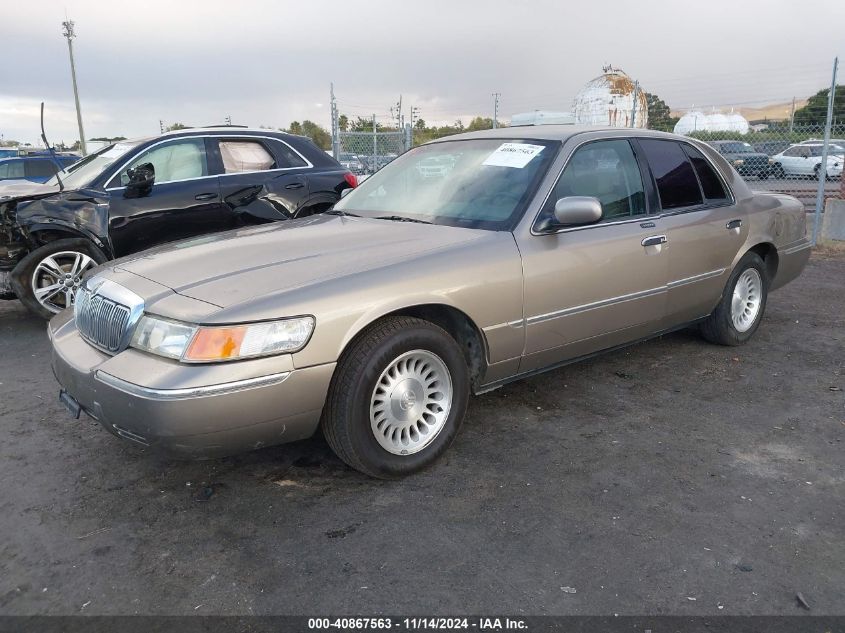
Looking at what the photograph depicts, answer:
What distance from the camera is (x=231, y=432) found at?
8.80ft

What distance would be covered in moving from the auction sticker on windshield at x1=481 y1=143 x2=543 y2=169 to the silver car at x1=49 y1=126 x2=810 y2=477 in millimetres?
12

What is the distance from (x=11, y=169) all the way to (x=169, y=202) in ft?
35.2

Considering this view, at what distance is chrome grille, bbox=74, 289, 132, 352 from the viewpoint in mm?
2924

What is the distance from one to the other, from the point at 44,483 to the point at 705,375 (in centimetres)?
397

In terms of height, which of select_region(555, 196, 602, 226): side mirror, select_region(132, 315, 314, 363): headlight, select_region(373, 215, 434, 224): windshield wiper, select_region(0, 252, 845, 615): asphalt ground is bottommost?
select_region(0, 252, 845, 615): asphalt ground

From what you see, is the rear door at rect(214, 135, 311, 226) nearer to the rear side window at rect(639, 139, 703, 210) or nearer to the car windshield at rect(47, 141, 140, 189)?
the car windshield at rect(47, 141, 140, 189)

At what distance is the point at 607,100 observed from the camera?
74.1 feet

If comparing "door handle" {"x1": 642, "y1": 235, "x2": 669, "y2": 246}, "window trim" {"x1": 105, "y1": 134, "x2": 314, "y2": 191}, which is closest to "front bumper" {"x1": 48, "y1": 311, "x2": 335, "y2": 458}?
"door handle" {"x1": 642, "y1": 235, "x2": 669, "y2": 246}

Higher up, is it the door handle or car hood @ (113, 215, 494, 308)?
car hood @ (113, 215, 494, 308)

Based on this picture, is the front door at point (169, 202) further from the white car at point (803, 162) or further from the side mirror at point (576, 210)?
the white car at point (803, 162)

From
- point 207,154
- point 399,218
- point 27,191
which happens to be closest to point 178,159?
point 207,154

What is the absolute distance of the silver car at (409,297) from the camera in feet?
A: 8.82

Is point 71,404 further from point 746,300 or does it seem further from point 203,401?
point 746,300

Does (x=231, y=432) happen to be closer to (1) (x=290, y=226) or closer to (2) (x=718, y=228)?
(1) (x=290, y=226)
